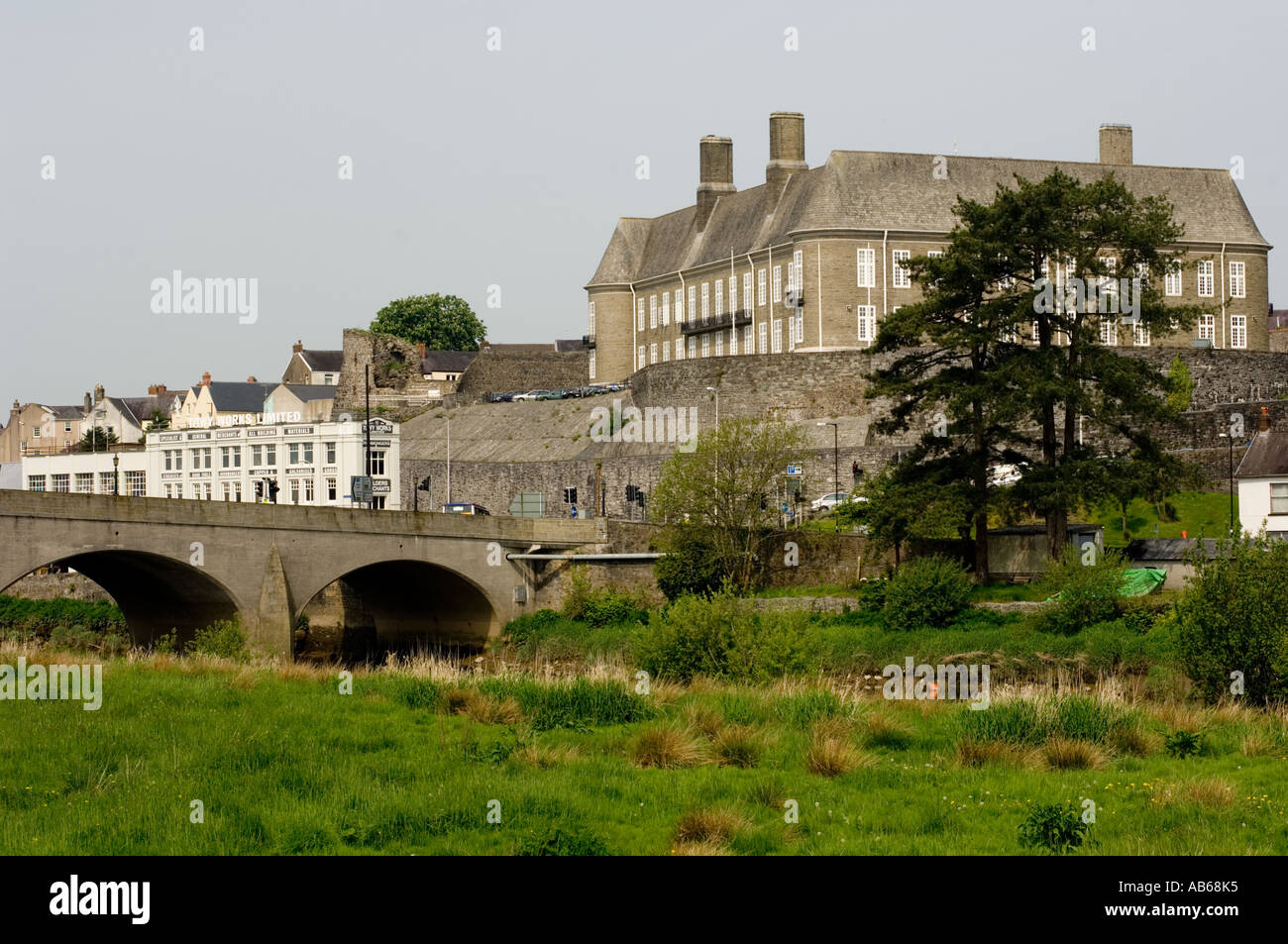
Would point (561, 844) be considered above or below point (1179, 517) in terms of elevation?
below

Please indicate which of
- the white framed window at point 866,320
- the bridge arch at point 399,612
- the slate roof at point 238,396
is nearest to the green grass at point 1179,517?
the bridge arch at point 399,612

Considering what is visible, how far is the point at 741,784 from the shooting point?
19766 mm

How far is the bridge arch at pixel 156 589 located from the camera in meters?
51.2

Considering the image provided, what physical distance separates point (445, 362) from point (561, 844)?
12356cm

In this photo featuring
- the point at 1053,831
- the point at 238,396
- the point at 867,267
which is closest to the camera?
the point at 1053,831

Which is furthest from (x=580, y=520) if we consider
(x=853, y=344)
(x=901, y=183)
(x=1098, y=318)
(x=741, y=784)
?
(x=741, y=784)

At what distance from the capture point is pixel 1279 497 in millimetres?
52781

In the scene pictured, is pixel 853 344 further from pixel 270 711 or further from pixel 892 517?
pixel 270 711

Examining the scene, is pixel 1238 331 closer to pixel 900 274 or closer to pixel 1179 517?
pixel 900 274

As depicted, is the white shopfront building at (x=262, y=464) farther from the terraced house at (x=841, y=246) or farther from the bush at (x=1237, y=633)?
the bush at (x=1237, y=633)

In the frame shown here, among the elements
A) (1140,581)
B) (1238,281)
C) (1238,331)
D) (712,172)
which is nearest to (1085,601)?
(1140,581)

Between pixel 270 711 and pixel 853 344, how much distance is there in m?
67.7

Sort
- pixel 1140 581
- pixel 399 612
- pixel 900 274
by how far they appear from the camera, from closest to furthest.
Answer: pixel 1140 581 < pixel 399 612 < pixel 900 274

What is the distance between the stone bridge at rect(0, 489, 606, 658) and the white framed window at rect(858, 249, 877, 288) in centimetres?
3076
